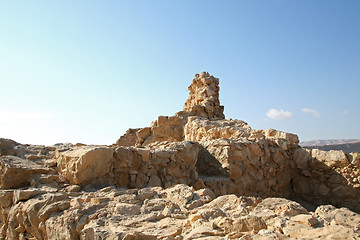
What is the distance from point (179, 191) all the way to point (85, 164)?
1.73 metres

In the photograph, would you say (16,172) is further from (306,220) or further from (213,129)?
(213,129)

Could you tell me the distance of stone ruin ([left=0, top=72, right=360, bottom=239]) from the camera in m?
2.74

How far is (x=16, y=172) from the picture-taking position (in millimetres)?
4773

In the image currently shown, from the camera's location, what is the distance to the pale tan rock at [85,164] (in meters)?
4.68

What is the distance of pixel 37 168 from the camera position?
16.4 ft

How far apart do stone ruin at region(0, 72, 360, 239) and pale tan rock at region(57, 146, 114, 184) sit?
0.06 ft

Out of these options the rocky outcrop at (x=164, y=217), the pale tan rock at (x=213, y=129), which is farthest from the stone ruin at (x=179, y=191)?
the pale tan rock at (x=213, y=129)

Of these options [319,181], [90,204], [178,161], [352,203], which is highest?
[178,161]

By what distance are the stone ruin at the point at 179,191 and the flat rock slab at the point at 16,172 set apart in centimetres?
2

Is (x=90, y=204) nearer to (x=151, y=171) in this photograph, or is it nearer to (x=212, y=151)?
(x=151, y=171)

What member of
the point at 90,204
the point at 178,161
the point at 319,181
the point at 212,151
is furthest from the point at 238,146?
the point at 90,204

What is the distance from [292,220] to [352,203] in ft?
20.3

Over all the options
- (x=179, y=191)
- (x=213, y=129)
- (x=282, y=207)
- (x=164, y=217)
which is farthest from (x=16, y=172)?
(x=213, y=129)

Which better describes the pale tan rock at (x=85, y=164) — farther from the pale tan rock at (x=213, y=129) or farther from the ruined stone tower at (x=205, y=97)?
the ruined stone tower at (x=205, y=97)
